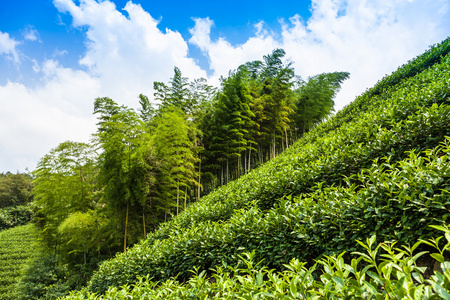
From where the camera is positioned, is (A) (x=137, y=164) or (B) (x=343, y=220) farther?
(A) (x=137, y=164)

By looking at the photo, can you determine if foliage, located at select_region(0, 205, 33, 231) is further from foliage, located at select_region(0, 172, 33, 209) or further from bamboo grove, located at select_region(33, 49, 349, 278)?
bamboo grove, located at select_region(33, 49, 349, 278)

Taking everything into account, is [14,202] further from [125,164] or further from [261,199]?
[261,199]

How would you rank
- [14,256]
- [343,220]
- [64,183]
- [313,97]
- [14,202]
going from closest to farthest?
[343,220]
[64,183]
[313,97]
[14,256]
[14,202]

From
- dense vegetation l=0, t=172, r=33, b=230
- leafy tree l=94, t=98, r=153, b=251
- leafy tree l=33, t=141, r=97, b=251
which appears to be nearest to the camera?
leafy tree l=94, t=98, r=153, b=251

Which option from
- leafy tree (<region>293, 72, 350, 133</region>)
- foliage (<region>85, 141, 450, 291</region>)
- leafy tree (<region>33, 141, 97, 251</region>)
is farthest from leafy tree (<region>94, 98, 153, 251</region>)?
leafy tree (<region>293, 72, 350, 133</region>)

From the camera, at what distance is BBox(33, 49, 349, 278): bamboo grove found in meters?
7.43

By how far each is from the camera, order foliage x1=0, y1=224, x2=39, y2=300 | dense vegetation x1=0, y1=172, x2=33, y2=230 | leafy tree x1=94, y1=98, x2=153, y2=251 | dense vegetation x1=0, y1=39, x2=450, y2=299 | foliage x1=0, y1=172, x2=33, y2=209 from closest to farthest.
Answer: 1. dense vegetation x1=0, y1=39, x2=450, y2=299
2. leafy tree x1=94, y1=98, x2=153, y2=251
3. foliage x1=0, y1=224, x2=39, y2=300
4. dense vegetation x1=0, y1=172, x2=33, y2=230
5. foliage x1=0, y1=172, x2=33, y2=209

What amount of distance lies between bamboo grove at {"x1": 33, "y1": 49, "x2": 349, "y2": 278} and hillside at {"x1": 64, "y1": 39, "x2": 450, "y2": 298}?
3.57 m

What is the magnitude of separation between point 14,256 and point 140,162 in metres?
19.3

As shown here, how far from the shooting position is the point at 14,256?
1700 cm

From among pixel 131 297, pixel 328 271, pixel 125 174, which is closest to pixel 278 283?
pixel 328 271

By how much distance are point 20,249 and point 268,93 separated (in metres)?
24.6

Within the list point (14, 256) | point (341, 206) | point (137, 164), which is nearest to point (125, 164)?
point (137, 164)

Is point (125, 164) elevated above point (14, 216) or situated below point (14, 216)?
above
